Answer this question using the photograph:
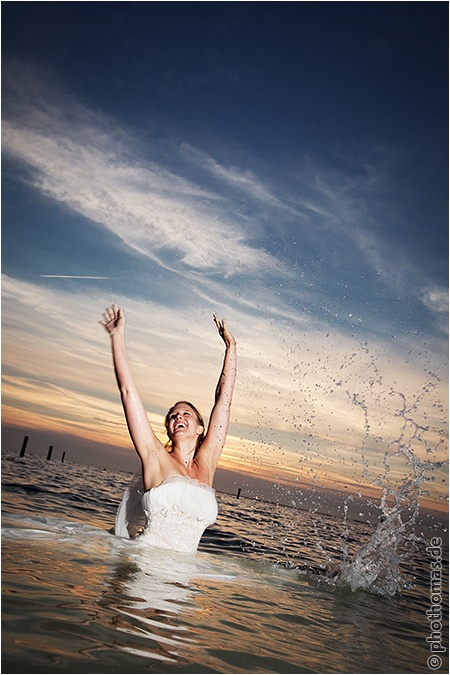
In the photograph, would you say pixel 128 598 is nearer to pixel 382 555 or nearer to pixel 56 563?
pixel 56 563

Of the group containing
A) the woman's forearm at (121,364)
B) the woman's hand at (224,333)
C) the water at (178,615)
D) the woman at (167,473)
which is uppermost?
the woman's hand at (224,333)

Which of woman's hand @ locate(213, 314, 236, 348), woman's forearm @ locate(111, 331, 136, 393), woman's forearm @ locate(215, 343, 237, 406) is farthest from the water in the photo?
woman's hand @ locate(213, 314, 236, 348)

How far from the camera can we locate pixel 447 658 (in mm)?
4082

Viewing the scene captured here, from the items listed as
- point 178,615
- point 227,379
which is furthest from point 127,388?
point 178,615

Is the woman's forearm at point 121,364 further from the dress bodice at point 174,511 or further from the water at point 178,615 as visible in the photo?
the water at point 178,615

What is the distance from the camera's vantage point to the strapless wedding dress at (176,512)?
545cm

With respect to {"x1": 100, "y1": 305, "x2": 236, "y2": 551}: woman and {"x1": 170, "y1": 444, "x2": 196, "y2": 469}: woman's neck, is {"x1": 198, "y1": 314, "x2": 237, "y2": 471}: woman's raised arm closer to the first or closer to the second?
{"x1": 100, "y1": 305, "x2": 236, "y2": 551}: woman

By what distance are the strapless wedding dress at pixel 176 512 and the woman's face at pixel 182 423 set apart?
688 millimetres

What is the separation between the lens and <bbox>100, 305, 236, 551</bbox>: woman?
5348 mm

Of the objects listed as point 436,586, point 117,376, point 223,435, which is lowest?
point 436,586

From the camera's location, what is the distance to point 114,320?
5.45 metres

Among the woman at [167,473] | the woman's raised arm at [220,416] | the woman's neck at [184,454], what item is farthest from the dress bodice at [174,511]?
the woman's raised arm at [220,416]

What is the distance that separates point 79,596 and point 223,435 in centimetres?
343

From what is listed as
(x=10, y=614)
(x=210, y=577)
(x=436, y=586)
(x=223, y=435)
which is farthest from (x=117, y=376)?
(x=436, y=586)
